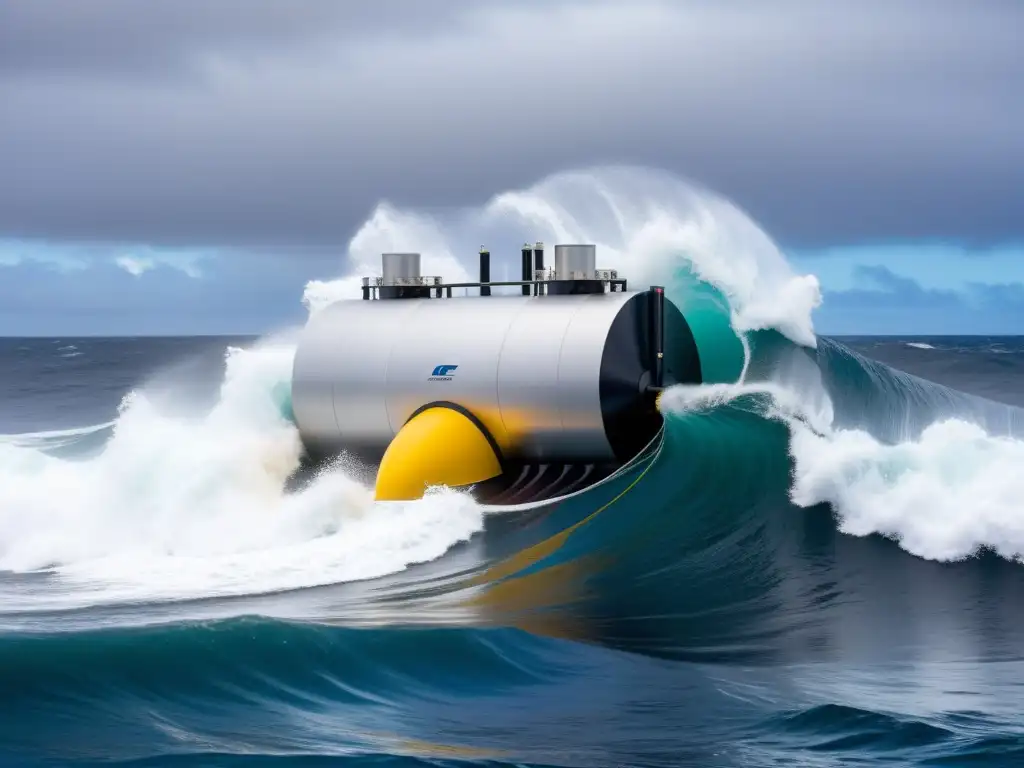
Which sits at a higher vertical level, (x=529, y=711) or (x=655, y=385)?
(x=655, y=385)

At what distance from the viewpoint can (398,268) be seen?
2009 centimetres

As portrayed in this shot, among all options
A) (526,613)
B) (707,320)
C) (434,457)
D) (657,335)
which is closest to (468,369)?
(434,457)

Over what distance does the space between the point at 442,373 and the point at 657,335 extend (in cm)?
295

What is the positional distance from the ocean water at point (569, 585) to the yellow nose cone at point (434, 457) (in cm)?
40

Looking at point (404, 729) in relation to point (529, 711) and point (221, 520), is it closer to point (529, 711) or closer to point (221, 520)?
point (529, 711)

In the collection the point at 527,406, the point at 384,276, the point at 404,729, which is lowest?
the point at 404,729

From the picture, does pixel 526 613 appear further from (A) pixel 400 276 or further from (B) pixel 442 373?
(A) pixel 400 276

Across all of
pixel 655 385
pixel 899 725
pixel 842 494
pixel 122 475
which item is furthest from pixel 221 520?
pixel 899 725

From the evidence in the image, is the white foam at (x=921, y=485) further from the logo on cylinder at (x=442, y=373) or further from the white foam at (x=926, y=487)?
the logo on cylinder at (x=442, y=373)

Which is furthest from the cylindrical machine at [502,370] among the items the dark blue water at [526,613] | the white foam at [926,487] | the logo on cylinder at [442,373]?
the white foam at [926,487]

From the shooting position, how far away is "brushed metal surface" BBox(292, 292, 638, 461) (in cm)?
1755

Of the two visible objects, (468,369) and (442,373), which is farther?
(442,373)

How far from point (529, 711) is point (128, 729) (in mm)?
2731

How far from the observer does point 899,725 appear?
8.88 meters
